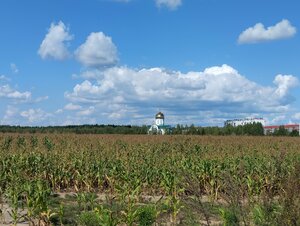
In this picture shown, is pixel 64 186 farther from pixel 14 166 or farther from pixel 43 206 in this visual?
pixel 43 206

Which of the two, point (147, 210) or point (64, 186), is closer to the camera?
point (147, 210)

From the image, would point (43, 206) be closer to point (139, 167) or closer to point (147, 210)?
point (147, 210)

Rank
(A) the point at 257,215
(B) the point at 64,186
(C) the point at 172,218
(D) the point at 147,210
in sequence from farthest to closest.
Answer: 1. (B) the point at 64,186
2. (C) the point at 172,218
3. (D) the point at 147,210
4. (A) the point at 257,215

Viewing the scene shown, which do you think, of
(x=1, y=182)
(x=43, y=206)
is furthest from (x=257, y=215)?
(x=1, y=182)

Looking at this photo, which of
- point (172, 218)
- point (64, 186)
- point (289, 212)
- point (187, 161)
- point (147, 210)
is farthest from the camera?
point (187, 161)

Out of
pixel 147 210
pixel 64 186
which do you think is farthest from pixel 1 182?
pixel 147 210

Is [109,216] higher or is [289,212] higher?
[289,212]

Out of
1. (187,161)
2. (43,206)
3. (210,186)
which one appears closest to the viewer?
(43,206)

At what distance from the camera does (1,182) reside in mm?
13547

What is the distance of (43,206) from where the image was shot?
8781 mm

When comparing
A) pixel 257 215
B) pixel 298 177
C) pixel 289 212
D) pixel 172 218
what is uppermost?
pixel 298 177

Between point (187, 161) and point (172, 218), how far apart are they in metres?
7.36

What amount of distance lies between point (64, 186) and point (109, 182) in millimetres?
1795

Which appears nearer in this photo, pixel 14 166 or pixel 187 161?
pixel 14 166
